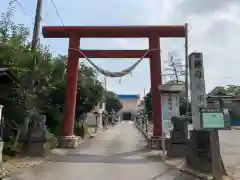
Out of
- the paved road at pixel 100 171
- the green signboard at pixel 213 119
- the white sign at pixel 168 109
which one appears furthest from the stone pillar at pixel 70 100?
the green signboard at pixel 213 119

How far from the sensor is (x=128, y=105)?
339 ft

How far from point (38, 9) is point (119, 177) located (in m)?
9.78

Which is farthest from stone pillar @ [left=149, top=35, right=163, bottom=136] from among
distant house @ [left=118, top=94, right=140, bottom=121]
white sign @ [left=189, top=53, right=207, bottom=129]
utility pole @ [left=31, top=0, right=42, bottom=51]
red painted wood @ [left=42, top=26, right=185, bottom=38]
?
distant house @ [left=118, top=94, right=140, bottom=121]

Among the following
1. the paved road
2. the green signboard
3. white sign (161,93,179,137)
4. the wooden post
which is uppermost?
white sign (161,93,179,137)

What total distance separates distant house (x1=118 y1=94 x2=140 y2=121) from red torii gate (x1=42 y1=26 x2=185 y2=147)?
8319cm

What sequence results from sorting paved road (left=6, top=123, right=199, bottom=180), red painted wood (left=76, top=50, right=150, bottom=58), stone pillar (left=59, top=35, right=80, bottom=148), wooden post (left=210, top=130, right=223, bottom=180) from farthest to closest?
red painted wood (left=76, top=50, right=150, bottom=58) < stone pillar (left=59, top=35, right=80, bottom=148) < paved road (left=6, top=123, right=199, bottom=180) < wooden post (left=210, top=130, right=223, bottom=180)

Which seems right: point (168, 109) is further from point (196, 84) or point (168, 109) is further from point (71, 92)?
point (196, 84)

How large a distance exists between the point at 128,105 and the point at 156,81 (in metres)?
84.9

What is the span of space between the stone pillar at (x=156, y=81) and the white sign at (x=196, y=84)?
7.26 meters

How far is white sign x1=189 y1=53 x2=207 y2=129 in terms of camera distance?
34.6 ft

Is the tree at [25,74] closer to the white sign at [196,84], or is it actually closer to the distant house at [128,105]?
the white sign at [196,84]

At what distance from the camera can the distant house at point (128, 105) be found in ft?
336

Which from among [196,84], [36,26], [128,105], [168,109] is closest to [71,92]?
[36,26]

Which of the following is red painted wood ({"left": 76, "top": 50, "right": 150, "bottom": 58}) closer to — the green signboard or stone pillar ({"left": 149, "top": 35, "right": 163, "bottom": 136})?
stone pillar ({"left": 149, "top": 35, "right": 163, "bottom": 136})
